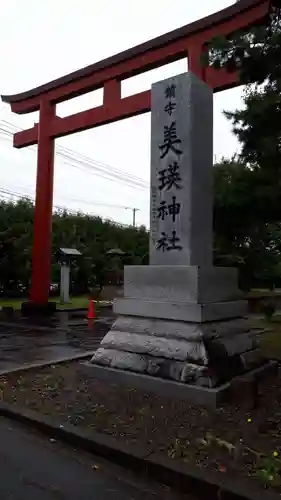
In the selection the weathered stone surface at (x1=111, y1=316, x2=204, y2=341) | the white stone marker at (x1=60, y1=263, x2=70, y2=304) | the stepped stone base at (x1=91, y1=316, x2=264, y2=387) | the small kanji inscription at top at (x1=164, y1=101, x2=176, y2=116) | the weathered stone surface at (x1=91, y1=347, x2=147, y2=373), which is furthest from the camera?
the white stone marker at (x1=60, y1=263, x2=70, y2=304)

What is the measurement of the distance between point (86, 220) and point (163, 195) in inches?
922

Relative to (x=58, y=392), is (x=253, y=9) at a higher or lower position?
higher

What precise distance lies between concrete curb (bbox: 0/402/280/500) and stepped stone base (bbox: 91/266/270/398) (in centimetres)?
133

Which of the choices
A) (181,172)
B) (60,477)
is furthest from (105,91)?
(60,477)

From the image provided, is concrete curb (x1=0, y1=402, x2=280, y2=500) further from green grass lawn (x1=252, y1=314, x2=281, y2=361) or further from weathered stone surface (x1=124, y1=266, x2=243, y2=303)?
green grass lawn (x1=252, y1=314, x2=281, y2=361)

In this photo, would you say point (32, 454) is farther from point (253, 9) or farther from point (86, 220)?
point (86, 220)

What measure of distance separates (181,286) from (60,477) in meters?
2.34

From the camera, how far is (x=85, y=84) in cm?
1256

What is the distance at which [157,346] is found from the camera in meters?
4.55

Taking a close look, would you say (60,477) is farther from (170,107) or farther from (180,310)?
(170,107)

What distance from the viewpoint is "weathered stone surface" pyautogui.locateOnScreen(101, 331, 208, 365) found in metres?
4.25

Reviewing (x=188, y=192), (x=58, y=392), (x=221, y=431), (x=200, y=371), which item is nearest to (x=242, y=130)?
(x=188, y=192)

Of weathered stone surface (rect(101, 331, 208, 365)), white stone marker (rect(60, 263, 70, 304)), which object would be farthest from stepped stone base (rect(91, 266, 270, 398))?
white stone marker (rect(60, 263, 70, 304))

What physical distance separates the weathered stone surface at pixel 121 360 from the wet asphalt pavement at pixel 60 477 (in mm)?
1470
